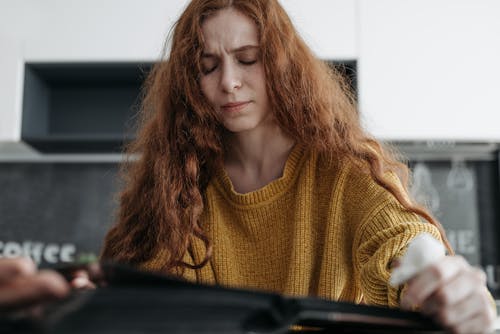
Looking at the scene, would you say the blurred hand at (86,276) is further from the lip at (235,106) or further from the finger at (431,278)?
the lip at (235,106)

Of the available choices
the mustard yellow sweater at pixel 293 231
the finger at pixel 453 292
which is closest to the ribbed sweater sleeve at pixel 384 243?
the mustard yellow sweater at pixel 293 231

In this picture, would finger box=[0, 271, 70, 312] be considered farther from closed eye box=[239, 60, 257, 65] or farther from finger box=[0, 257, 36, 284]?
closed eye box=[239, 60, 257, 65]

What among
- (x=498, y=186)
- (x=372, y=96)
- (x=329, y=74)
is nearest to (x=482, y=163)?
(x=498, y=186)

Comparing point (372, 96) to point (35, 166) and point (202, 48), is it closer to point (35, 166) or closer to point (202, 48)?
point (202, 48)

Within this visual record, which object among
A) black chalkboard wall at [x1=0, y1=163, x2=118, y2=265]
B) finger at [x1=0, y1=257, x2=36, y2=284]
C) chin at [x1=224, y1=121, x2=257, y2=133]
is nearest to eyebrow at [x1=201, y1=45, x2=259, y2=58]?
chin at [x1=224, y1=121, x2=257, y2=133]

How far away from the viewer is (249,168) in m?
1.17

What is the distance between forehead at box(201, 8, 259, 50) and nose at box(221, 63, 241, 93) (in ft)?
0.13

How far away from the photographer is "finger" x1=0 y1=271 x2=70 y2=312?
38cm

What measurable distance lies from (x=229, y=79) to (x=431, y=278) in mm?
639

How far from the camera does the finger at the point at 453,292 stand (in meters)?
0.46

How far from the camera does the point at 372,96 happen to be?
1.98m

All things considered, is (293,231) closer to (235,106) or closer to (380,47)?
(235,106)

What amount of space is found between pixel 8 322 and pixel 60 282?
4cm

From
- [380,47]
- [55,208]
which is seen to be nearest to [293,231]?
[380,47]
